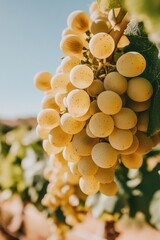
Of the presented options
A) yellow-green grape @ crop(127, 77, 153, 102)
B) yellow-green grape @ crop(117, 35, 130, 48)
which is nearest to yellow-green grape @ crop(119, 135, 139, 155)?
yellow-green grape @ crop(127, 77, 153, 102)

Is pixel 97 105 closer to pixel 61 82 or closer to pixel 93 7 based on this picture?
pixel 61 82

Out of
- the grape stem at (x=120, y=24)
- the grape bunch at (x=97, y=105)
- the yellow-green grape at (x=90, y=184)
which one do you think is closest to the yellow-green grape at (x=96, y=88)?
the grape bunch at (x=97, y=105)

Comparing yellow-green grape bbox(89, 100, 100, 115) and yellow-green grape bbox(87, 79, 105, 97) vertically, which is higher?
yellow-green grape bbox(87, 79, 105, 97)

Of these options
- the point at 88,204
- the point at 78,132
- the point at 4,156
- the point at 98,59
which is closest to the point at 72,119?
the point at 78,132

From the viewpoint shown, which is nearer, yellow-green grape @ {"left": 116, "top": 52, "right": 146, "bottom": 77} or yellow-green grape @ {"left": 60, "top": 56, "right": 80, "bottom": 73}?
yellow-green grape @ {"left": 116, "top": 52, "right": 146, "bottom": 77}

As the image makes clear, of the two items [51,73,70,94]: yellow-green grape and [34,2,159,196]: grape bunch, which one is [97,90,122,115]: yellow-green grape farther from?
[51,73,70,94]: yellow-green grape

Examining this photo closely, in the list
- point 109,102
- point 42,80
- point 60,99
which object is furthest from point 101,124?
point 42,80
